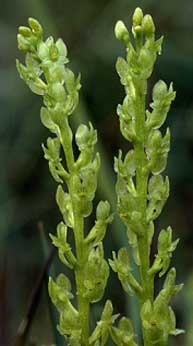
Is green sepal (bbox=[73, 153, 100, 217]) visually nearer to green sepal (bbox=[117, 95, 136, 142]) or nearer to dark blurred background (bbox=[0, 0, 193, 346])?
green sepal (bbox=[117, 95, 136, 142])

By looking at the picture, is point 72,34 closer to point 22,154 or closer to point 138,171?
point 22,154

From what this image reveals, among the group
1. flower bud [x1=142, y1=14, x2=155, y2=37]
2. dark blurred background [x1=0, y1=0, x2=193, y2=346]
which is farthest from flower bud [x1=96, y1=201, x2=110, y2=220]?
dark blurred background [x1=0, y1=0, x2=193, y2=346]

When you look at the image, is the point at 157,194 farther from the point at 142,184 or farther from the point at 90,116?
the point at 90,116

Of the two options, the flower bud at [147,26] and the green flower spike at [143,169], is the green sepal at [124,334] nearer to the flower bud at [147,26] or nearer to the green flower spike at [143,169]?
the green flower spike at [143,169]

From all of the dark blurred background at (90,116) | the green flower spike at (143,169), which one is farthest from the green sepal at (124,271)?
the dark blurred background at (90,116)

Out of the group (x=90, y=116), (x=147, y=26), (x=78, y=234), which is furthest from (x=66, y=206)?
(x=90, y=116)

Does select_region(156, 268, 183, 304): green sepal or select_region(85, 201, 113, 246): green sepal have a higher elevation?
select_region(85, 201, 113, 246): green sepal

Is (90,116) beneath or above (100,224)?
above
